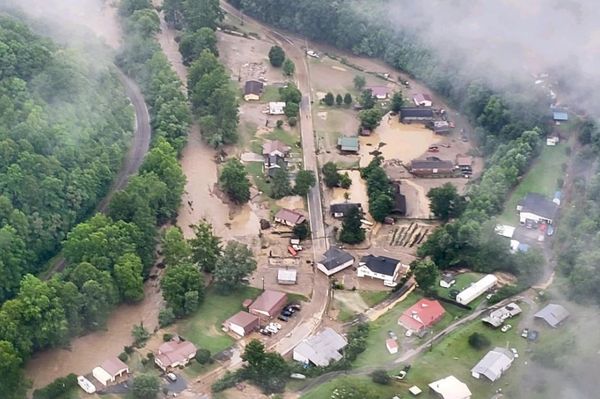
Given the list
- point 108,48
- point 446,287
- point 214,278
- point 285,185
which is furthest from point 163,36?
point 446,287

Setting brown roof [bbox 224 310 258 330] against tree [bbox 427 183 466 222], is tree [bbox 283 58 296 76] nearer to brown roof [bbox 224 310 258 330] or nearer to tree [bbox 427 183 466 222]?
tree [bbox 427 183 466 222]

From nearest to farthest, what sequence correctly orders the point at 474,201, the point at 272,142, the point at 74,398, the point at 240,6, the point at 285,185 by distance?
the point at 74,398, the point at 474,201, the point at 285,185, the point at 272,142, the point at 240,6

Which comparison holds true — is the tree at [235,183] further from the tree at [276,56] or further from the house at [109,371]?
the tree at [276,56]

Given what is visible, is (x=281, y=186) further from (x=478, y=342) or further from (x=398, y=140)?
(x=478, y=342)

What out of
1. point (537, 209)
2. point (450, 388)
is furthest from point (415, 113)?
point (450, 388)

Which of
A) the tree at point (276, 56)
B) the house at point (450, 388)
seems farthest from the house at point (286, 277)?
the tree at point (276, 56)

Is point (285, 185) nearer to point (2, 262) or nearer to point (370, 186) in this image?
point (370, 186)
